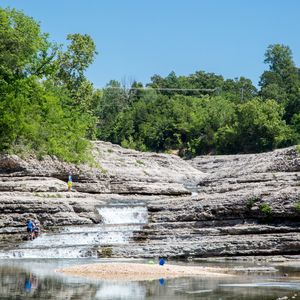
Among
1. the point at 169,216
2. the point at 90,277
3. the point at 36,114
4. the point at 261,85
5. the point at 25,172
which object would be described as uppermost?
the point at 261,85

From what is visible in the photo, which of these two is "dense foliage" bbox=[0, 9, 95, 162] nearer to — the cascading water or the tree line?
the tree line

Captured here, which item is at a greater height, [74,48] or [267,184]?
[74,48]

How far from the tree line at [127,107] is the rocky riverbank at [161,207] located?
4.15 meters

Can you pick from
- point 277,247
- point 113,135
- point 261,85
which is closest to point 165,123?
point 113,135

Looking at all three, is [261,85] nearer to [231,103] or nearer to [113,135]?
[231,103]

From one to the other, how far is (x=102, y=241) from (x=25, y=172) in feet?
49.3

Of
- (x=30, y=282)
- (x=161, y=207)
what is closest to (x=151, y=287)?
(x=30, y=282)

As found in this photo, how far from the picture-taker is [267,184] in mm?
50188

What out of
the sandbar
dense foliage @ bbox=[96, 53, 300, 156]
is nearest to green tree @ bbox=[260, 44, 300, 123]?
dense foliage @ bbox=[96, 53, 300, 156]

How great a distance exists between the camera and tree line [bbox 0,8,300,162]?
66.3 m

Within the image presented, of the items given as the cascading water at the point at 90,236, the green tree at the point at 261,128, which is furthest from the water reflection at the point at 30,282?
the green tree at the point at 261,128

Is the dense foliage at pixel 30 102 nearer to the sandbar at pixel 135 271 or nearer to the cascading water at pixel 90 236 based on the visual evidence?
the cascading water at pixel 90 236

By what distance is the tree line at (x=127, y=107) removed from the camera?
2611 inches

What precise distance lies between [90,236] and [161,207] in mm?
5667
